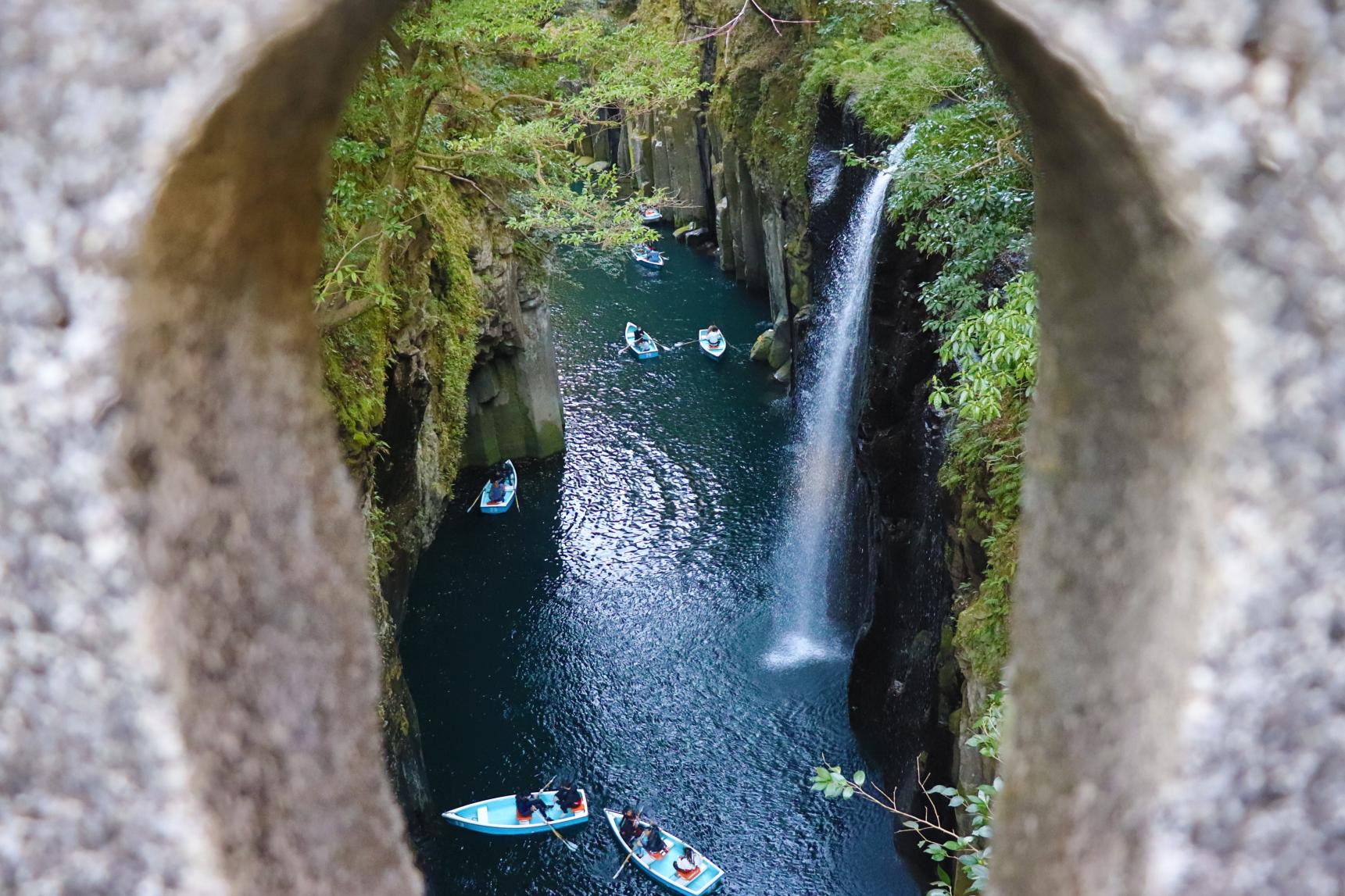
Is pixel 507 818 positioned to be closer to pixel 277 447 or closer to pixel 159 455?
Answer: pixel 277 447

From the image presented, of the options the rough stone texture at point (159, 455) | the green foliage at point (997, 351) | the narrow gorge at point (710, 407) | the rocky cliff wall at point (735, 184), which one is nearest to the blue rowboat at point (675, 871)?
the narrow gorge at point (710, 407)

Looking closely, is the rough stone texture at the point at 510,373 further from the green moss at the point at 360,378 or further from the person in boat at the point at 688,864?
the person in boat at the point at 688,864

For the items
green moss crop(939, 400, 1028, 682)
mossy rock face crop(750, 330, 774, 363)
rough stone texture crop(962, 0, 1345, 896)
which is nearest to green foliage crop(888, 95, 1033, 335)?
green moss crop(939, 400, 1028, 682)

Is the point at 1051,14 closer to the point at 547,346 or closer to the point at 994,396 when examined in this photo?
the point at 994,396

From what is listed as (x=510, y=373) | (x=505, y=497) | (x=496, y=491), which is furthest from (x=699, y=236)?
(x=505, y=497)

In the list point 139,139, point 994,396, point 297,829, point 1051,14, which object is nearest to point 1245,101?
point 1051,14
